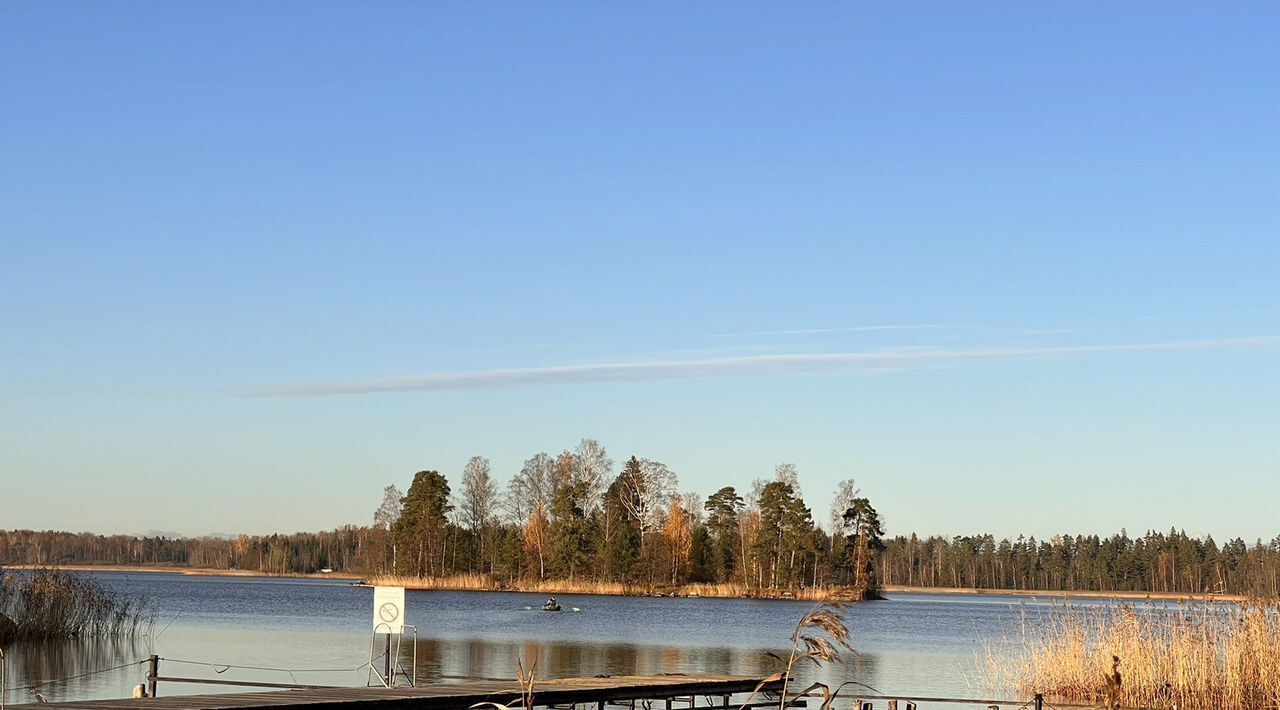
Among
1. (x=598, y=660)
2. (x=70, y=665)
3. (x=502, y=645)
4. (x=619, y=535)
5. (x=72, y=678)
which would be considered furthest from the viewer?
(x=619, y=535)

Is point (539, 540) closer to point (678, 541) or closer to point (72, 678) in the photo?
point (678, 541)

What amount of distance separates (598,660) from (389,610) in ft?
58.1

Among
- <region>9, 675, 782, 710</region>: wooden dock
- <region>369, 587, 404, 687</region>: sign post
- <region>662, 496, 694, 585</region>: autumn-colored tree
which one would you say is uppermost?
<region>662, 496, 694, 585</region>: autumn-colored tree

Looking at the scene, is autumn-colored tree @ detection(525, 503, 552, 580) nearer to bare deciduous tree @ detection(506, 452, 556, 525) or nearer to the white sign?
bare deciduous tree @ detection(506, 452, 556, 525)

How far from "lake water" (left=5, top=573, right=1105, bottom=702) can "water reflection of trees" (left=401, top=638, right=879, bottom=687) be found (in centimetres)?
6

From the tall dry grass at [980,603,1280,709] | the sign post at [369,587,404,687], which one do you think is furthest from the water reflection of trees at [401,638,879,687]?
the sign post at [369,587,404,687]

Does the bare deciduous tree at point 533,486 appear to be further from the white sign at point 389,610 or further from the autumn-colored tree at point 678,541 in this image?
the white sign at point 389,610

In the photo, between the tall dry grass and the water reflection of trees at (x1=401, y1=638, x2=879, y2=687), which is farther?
the water reflection of trees at (x1=401, y1=638, x2=879, y2=687)

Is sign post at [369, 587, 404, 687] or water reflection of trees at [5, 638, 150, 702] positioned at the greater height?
sign post at [369, 587, 404, 687]

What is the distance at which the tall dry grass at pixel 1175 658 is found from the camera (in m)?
21.7

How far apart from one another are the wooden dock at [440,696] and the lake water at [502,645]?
5.50m

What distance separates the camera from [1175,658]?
22297mm

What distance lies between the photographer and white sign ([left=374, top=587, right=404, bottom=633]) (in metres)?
20.4

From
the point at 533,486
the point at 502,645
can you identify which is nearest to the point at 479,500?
the point at 533,486
